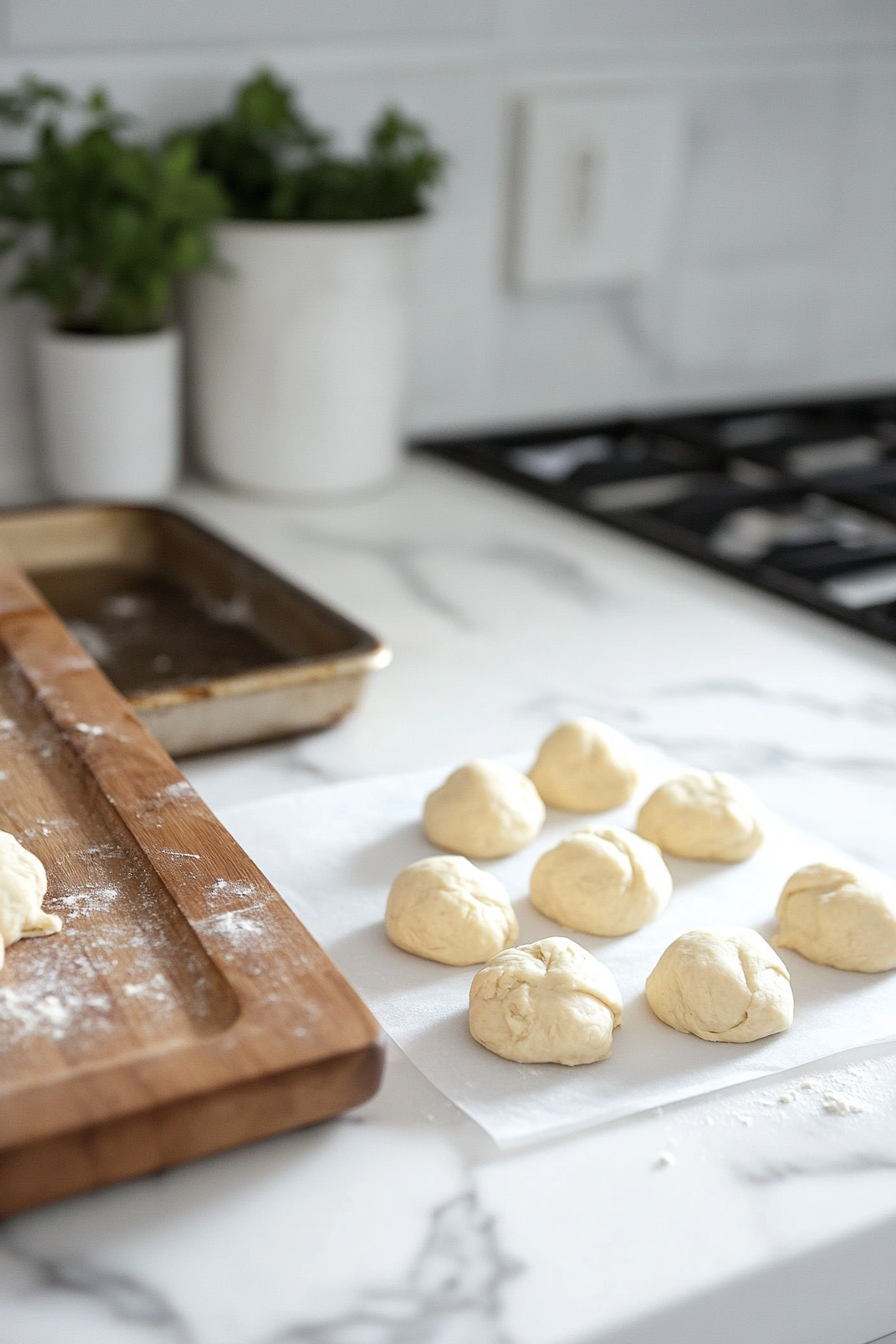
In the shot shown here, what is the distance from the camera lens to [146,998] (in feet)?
1.73

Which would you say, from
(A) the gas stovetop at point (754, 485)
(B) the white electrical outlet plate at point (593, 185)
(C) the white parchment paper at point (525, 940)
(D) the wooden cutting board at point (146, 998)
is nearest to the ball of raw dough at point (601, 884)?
(C) the white parchment paper at point (525, 940)

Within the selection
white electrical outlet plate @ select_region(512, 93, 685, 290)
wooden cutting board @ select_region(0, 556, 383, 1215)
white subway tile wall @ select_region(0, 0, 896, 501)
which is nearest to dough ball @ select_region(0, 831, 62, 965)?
wooden cutting board @ select_region(0, 556, 383, 1215)

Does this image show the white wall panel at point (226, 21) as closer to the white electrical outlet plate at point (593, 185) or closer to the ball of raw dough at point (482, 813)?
the white electrical outlet plate at point (593, 185)

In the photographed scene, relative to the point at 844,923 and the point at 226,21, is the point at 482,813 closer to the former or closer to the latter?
the point at 844,923

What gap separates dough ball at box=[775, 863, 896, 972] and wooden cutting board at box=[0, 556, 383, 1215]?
214mm

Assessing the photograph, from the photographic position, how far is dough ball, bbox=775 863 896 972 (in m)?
0.61

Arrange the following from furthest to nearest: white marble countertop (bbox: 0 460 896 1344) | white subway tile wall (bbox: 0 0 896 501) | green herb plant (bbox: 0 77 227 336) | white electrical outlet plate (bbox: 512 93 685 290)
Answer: white electrical outlet plate (bbox: 512 93 685 290) < white subway tile wall (bbox: 0 0 896 501) < green herb plant (bbox: 0 77 227 336) < white marble countertop (bbox: 0 460 896 1344)

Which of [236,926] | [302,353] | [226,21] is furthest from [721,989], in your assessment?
[226,21]

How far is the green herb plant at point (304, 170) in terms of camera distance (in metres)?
1.14

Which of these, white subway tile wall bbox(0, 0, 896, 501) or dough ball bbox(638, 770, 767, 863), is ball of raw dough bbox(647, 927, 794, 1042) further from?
white subway tile wall bbox(0, 0, 896, 501)

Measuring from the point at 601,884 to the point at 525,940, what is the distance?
44 millimetres

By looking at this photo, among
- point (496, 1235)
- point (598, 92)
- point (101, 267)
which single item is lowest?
point (496, 1235)

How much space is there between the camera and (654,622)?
1032 mm

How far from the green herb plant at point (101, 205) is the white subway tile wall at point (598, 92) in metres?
0.10
